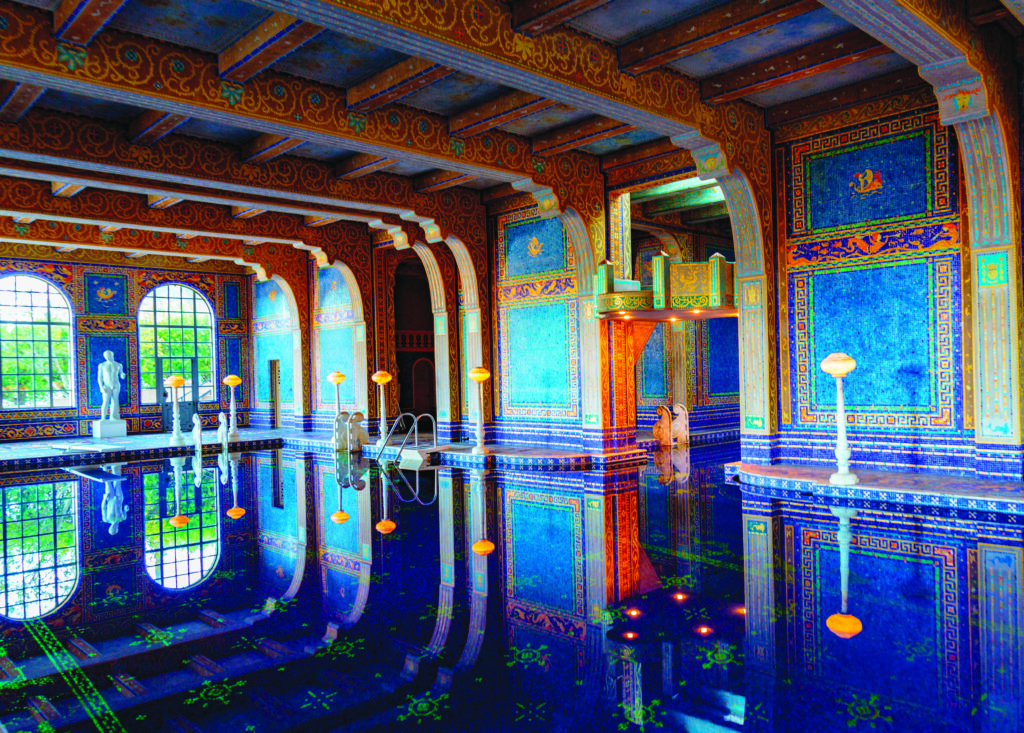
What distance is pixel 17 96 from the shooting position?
733 cm

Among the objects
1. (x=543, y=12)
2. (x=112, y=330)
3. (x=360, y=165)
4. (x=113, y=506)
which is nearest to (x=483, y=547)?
(x=543, y=12)

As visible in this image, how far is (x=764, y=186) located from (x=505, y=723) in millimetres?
8070

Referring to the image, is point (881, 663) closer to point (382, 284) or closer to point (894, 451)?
point (894, 451)

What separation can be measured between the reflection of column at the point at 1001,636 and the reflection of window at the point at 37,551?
199 inches

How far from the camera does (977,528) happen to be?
6.13 m

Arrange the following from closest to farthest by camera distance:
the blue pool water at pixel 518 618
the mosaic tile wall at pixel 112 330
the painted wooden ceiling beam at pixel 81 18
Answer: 1. the blue pool water at pixel 518 618
2. the painted wooden ceiling beam at pixel 81 18
3. the mosaic tile wall at pixel 112 330

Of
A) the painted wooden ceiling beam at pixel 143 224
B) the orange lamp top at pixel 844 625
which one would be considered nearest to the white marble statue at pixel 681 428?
the painted wooden ceiling beam at pixel 143 224

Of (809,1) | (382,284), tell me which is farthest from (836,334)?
(382,284)

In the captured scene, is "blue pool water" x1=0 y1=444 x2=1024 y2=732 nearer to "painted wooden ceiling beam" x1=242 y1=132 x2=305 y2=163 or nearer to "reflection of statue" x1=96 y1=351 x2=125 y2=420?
"painted wooden ceiling beam" x1=242 y1=132 x2=305 y2=163

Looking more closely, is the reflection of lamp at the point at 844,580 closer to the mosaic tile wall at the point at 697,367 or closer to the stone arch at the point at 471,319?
the stone arch at the point at 471,319

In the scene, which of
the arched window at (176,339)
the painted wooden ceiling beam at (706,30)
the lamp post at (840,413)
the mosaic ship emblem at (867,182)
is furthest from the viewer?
the arched window at (176,339)

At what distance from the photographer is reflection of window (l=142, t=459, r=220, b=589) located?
5.59 meters

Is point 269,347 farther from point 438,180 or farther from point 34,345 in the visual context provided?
point 438,180

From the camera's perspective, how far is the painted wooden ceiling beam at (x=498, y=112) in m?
8.09
